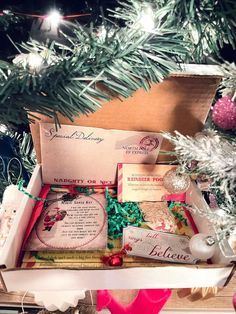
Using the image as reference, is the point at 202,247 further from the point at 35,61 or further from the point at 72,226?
the point at 35,61

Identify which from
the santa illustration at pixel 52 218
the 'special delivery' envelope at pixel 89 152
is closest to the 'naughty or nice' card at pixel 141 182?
the 'special delivery' envelope at pixel 89 152

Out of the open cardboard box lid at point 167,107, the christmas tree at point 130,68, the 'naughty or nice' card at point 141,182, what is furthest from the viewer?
the 'naughty or nice' card at point 141,182

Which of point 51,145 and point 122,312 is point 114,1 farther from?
point 122,312

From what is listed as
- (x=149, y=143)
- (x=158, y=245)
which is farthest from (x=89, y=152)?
(x=158, y=245)

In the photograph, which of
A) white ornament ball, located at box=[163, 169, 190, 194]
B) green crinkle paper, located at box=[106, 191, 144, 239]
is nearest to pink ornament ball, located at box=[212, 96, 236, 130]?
white ornament ball, located at box=[163, 169, 190, 194]

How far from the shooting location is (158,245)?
63 cm

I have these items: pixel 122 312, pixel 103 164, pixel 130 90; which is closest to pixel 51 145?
pixel 103 164

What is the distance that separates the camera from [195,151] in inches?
19.8

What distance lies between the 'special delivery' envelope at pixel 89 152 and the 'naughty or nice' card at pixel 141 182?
2 cm

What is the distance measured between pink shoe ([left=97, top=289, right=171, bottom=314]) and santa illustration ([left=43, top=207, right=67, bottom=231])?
0.15 m

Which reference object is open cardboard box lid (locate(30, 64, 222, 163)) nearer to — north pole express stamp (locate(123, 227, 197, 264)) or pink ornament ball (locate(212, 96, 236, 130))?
pink ornament ball (locate(212, 96, 236, 130))

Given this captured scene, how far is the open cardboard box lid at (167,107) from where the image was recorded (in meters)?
0.60

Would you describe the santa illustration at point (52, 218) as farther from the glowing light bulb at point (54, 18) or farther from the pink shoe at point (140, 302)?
the glowing light bulb at point (54, 18)

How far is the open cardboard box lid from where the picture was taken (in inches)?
23.5
